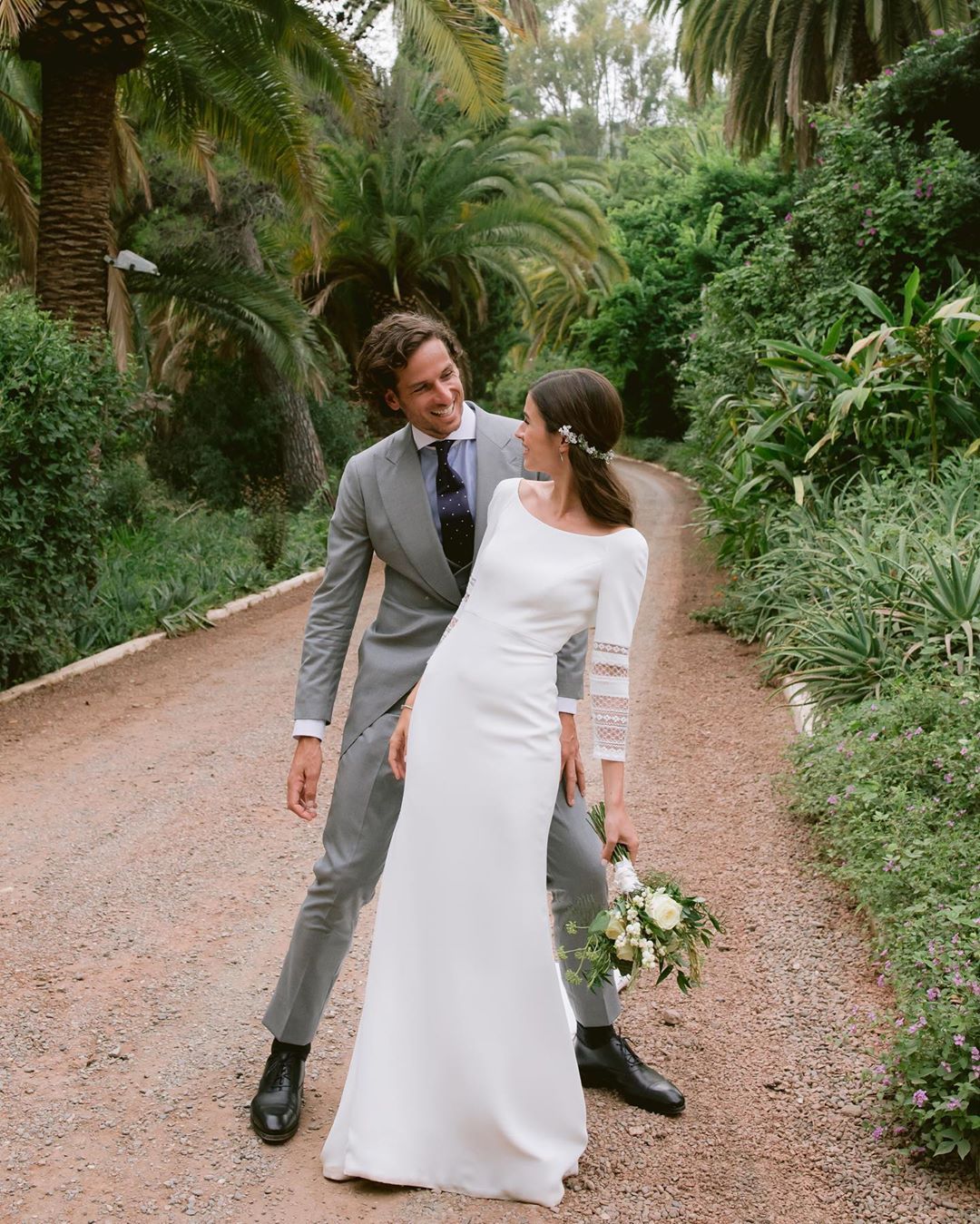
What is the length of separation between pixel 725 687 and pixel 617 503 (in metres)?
5.27

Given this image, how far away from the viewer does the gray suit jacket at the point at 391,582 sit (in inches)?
113

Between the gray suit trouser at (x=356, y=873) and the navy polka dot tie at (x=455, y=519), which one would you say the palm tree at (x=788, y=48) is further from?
the gray suit trouser at (x=356, y=873)

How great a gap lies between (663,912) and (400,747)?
0.72 metres

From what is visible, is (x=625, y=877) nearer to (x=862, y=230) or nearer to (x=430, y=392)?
(x=430, y=392)

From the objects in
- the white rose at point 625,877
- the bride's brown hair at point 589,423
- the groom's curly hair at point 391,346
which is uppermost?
the groom's curly hair at point 391,346

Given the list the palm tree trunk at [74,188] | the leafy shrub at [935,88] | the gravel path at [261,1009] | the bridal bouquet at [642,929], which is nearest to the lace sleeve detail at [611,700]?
the bridal bouquet at [642,929]

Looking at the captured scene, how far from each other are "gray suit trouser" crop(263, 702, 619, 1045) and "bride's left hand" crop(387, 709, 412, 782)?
96 mm

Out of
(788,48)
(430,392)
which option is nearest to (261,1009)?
(430,392)

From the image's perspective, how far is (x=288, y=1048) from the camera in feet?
9.57

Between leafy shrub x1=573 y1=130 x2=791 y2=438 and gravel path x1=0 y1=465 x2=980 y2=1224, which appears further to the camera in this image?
leafy shrub x1=573 y1=130 x2=791 y2=438

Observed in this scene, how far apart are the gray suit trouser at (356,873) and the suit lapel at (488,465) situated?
0.55 metres

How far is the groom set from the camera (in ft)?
9.25

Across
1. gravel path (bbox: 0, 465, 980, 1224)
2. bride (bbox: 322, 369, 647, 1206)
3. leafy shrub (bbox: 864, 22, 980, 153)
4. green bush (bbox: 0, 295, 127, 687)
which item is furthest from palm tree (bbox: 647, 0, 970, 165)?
bride (bbox: 322, 369, 647, 1206)

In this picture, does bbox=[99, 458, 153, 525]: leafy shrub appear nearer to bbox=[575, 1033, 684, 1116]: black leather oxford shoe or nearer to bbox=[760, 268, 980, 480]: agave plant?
bbox=[760, 268, 980, 480]: agave plant
